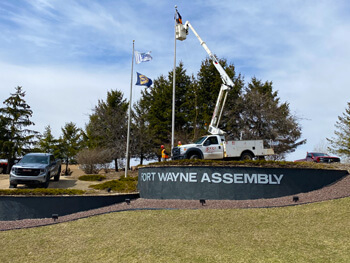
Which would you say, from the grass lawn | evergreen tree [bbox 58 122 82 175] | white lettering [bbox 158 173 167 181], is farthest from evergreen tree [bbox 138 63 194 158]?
the grass lawn

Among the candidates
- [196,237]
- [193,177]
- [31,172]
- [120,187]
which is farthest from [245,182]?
[31,172]

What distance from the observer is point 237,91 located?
3962cm

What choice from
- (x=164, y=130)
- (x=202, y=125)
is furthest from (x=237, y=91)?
(x=164, y=130)

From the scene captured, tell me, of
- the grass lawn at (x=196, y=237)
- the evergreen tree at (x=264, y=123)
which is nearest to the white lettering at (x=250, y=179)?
the grass lawn at (x=196, y=237)

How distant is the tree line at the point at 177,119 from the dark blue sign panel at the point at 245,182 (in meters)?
19.6

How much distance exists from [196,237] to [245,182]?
547 centimetres

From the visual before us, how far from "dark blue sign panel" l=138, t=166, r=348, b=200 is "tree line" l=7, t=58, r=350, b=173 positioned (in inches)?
773

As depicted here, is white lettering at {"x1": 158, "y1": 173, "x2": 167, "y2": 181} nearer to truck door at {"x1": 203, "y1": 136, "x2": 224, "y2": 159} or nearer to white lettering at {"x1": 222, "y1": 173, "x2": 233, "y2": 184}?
white lettering at {"x1": 222, "y1": 173, "x2": 233, "y2": 184}

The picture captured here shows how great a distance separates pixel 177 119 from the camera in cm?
4084

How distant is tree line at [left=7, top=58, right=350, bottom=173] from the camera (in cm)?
3728

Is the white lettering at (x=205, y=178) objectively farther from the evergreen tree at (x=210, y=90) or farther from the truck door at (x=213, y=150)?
the evergreen tree at (x=210, y=90)

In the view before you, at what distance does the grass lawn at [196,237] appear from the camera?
8070 mm

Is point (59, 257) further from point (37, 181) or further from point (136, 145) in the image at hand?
point (136, 145)

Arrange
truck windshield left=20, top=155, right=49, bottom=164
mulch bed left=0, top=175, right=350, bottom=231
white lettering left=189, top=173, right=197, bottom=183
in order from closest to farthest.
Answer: mulch bed left=0, top=175, right=350, bottom=231 < white lettering left=189, top=173, right=197, bottom=183 < truck windshield left=20, top=155, right=49, bottom=164
